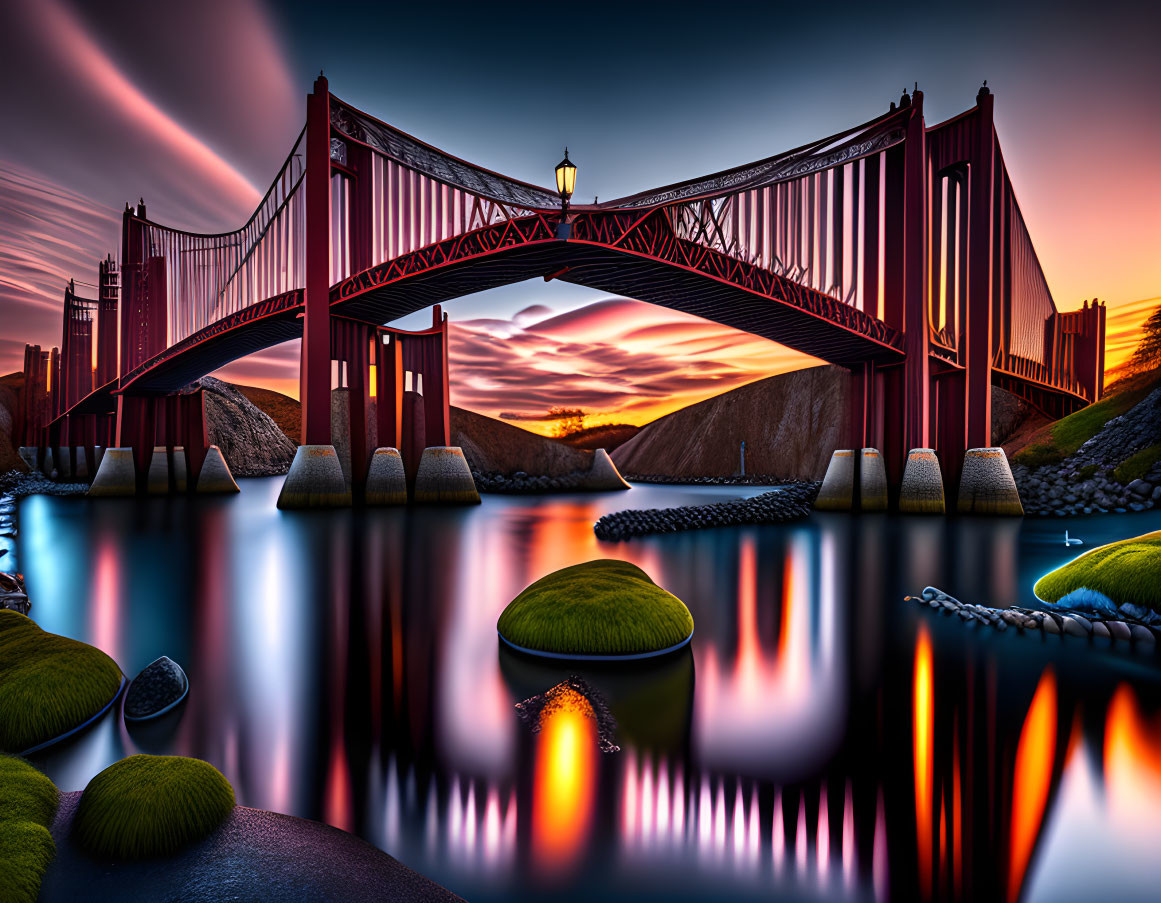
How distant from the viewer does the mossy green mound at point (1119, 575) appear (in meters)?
7.58

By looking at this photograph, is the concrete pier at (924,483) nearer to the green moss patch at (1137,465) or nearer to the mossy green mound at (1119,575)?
the green moss patch at (1137,465)

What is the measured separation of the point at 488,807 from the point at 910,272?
88.7 feet

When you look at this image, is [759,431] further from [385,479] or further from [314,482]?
[314,482]

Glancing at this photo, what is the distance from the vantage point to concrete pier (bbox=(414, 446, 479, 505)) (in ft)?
92.4

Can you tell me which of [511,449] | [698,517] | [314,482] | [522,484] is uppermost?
[511,449]

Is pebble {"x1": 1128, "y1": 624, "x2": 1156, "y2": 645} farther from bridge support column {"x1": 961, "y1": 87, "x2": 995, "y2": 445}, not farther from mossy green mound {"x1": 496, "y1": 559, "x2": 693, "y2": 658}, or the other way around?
bridge support column {"x1": 961, "y1": 87, "x2": 995, "y2": 445}

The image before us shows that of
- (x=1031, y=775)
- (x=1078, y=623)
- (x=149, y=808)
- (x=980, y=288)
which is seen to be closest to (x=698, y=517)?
(x=1078, y=623)

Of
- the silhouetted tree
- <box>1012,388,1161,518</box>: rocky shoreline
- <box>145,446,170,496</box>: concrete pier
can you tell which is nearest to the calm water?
<box>1012,388,1161,518</box>: rocky shoreline

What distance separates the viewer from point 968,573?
12188 millimetres

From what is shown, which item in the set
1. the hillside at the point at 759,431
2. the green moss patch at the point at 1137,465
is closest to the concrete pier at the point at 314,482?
the green moss patch at the point at 1137,465

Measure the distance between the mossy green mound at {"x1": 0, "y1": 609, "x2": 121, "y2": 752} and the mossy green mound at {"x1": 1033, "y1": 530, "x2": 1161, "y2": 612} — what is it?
39.1 ft

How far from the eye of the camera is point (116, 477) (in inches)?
1302

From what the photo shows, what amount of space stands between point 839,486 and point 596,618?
23.0 metres

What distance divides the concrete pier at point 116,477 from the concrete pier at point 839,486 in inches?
1497
